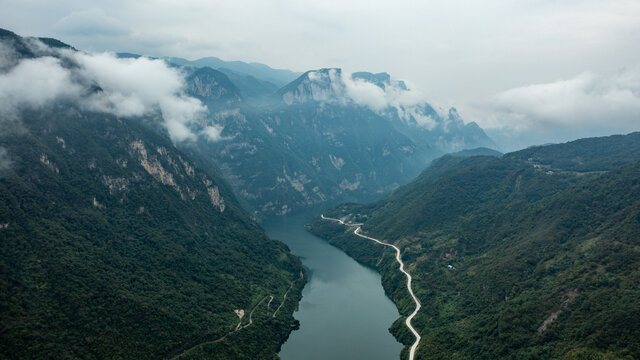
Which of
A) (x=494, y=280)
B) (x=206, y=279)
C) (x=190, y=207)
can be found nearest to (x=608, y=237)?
(x=494, y=280)

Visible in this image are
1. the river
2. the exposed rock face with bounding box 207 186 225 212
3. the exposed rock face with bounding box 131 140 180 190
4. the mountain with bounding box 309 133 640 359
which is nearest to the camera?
the mountain with bounding box 309 133 640 359

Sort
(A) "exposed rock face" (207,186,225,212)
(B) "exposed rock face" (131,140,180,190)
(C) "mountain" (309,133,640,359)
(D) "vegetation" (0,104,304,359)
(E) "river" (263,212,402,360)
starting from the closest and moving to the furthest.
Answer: (C) "mountain" (309,133,640,359)
(D) "vegetation" (0,104,304,359)
(E) "river" (263,212,402,360)
(B) "exposed rock face" (131,140,180,190)
(A) "exposed rock face" (207,186,225,212)

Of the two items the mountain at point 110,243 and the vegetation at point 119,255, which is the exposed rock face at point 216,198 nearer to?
the mountain at point 110,243

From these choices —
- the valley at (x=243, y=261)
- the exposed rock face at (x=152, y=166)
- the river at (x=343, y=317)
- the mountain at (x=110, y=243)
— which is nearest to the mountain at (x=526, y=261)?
the valley at (x=243, y=261)

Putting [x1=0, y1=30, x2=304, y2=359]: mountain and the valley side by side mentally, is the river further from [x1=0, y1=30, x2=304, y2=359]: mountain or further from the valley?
[x1=0, y1=30, x2=304, y2=359]: mountain

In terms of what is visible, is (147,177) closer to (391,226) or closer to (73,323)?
(73,323)

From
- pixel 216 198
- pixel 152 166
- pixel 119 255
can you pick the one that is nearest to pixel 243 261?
pixel 216 198

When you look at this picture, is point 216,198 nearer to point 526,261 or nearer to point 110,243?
point 110,243

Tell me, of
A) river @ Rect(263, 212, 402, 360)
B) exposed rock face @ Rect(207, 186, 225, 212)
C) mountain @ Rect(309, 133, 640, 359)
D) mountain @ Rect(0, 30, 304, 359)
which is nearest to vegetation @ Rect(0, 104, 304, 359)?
mountain @ Rect(0, 30, 304, 359)
